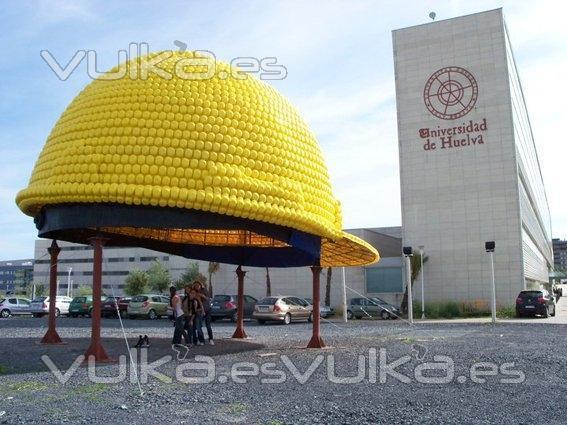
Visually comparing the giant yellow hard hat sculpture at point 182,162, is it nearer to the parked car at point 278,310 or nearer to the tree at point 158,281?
the parked car at point 278,310

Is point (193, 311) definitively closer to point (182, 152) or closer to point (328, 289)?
point (182, 152)

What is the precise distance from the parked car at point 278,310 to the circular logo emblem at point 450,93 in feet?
59.1

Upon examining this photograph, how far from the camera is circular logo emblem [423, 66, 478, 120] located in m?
39.4

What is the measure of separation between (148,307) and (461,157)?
22178 mm

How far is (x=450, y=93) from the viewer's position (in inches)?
1571

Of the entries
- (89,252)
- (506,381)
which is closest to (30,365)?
(506,381)

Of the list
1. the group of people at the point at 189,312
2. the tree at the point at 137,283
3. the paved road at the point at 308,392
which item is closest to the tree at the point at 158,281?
the tree at the point at 137,283

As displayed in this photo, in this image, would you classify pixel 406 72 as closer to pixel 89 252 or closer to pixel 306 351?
pixel 306 351

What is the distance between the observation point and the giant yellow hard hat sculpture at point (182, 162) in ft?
39.5

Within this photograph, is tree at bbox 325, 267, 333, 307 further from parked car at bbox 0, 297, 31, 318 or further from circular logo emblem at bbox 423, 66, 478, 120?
parked car at bbox 0, 297, 31, 318

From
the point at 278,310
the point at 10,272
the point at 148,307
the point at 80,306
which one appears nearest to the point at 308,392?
the point at 278,310

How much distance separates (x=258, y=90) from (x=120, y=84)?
3271mm

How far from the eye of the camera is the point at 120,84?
44.6ft

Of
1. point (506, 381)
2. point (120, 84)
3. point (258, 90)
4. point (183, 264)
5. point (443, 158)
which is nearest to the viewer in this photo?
point (506, 381)
